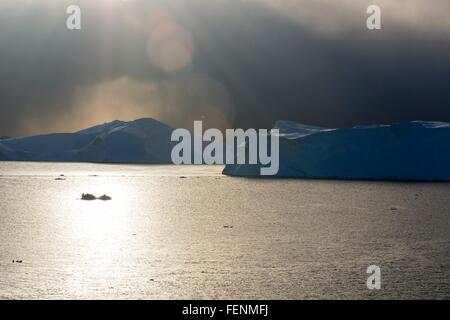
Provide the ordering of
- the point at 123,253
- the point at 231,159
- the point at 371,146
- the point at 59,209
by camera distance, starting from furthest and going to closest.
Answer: the point at 231,159
the point at 371,146
the point at 59,209
the point at 123,253

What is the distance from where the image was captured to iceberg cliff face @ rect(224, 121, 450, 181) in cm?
8238

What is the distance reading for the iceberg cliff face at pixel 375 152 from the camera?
8238 centimetres

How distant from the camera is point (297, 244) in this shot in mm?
28906

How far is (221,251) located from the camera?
26.8 meters

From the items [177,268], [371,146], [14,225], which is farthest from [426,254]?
[371,146]

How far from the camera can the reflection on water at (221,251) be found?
62.5 feet

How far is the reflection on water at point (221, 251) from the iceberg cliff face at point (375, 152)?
104 ft

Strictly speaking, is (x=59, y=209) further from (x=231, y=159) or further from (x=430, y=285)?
(x=231, y=159)

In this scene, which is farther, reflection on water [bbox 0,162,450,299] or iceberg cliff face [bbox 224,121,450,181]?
iceberg cliff face [bbox 224,121,450,181]

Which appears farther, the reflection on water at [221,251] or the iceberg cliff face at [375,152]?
the iceberg cliff face at [375,152]

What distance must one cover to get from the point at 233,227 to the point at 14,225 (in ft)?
41.4

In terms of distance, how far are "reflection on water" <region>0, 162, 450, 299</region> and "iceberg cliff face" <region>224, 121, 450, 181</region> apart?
104 ft

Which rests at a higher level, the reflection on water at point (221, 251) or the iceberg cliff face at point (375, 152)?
the iceberg cliff face at point (375, 152)
